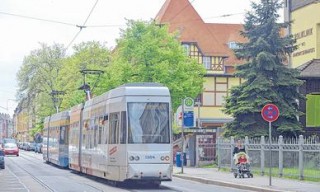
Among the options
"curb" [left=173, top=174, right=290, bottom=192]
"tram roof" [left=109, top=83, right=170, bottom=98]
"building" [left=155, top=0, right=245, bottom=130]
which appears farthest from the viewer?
"building" [left=155, top=0, right=245, bottom=130]

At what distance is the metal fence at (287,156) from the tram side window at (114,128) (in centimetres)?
544

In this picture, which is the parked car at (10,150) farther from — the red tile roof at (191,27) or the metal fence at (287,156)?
the metal fence at (287,156)

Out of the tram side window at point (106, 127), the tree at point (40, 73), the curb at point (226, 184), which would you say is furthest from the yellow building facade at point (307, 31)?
the tree at point (40, 73)

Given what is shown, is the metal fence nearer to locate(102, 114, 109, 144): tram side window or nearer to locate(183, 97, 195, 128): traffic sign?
locate(183, 97, 195, 128): traffic sign

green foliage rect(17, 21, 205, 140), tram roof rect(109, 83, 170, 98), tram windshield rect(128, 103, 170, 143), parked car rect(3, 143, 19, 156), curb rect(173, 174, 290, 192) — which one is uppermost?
green foliage rect(17, 21, 205, 140)

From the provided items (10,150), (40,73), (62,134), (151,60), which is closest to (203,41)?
(40,73)

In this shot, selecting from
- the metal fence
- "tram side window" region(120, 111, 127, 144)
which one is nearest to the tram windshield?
"tram side window" region(120, 111, 127, 144)

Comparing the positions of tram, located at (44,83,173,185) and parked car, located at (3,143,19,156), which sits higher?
tram, located at (44,83,173,185)

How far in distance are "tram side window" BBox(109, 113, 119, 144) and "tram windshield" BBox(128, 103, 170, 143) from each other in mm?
764

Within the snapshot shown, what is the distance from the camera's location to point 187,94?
50500mm

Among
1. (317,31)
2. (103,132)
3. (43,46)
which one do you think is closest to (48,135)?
(317,31)

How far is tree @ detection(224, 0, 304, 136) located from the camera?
37156mm

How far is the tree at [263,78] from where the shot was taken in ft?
122

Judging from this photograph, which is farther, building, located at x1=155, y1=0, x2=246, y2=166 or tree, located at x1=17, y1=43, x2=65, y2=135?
tree, located at x1=17, y1=43, x2=65, y2=135
